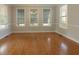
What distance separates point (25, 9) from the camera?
1.88 m

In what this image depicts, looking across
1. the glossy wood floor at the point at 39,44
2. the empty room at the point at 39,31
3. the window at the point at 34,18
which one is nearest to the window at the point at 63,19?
the empty room at the point at 39,31

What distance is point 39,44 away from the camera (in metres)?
1.93

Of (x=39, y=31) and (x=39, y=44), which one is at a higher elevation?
(x=39, y=31)

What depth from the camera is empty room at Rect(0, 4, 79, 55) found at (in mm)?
1885

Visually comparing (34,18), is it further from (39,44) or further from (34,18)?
(39,44)

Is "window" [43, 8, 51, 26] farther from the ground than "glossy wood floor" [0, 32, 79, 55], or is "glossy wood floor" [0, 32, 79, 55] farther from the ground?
"window" [43, 8, 51, 26]

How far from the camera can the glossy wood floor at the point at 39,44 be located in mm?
1900

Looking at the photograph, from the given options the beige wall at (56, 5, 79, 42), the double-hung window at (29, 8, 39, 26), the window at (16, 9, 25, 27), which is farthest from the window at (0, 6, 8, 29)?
the beige wall at (56, 5, 79, 42)

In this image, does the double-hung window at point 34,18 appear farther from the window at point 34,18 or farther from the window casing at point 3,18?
the window casing at point 3,18

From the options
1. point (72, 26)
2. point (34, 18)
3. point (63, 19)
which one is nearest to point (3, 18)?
point (34, 18)

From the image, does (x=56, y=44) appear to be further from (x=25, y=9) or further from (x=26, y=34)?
(x=25, y=9)

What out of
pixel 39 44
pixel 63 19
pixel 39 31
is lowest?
pixel 39 44

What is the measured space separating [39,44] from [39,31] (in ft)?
0.58

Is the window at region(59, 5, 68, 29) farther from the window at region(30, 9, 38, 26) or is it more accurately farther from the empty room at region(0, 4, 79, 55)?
the window at region(30, 9, 38, 26)
